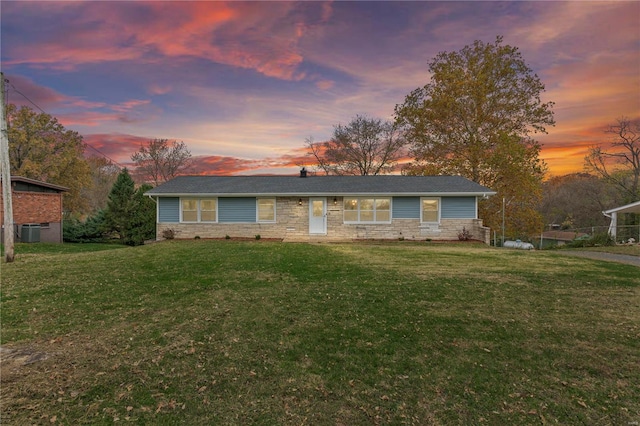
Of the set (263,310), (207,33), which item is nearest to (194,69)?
(207,33)

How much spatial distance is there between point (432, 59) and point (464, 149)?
26.9 ft

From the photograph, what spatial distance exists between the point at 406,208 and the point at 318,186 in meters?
5.36

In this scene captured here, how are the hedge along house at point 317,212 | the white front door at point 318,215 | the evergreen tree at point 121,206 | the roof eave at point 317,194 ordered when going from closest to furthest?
the roof eave at point 317,194, the hedge along house at point 317,212, the white front door at point 318,215, the evergreen tree at point 121,206

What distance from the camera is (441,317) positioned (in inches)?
194

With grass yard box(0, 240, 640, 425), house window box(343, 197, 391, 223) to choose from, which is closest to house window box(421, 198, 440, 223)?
house window box(343, 197, 391, 223)

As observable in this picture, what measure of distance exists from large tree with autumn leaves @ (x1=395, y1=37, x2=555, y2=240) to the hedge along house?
686cm

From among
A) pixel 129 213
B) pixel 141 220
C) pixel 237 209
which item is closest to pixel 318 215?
pixel 237 209

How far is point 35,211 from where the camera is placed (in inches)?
749

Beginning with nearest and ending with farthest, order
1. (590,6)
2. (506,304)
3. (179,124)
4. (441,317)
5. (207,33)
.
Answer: (441,317)
(506,304)
(590,6)
(207,33)
(179,124)

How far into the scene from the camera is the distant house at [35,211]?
58.8 ft

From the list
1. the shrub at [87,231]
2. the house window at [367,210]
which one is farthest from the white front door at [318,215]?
the shrub at [87,231]

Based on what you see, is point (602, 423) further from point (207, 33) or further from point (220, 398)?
point (207, 33)

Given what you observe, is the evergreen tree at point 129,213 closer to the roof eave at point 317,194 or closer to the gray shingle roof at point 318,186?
the gray shingle roof at point 318,186

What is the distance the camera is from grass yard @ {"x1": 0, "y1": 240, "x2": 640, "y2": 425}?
2.76 metres
